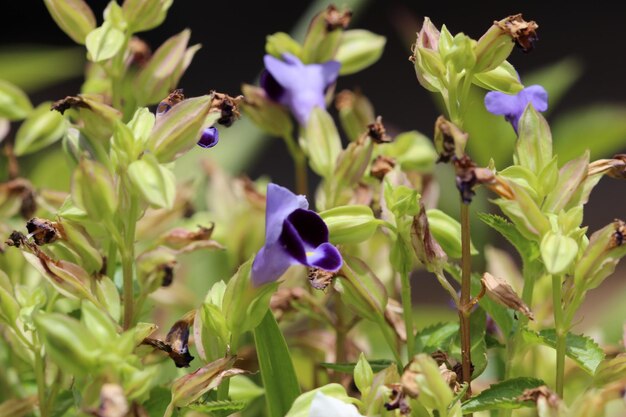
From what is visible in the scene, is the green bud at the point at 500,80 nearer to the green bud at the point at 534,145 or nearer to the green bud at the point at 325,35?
the green bud at the point at 534,145

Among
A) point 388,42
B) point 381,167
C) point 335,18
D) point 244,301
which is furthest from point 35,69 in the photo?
point 388,42

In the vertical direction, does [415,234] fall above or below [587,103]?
above

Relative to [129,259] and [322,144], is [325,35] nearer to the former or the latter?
[322,144]

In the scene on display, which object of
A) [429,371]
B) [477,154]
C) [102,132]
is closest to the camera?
[429,371]

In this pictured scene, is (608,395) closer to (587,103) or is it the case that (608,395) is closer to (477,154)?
(477,154)

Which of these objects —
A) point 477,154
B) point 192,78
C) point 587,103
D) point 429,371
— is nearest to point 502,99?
point 429,371

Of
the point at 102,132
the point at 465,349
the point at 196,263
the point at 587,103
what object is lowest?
the point at 587,103

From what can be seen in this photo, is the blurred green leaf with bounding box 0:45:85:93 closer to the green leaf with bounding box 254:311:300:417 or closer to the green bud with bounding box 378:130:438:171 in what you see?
the green bud with bounding box 378:130:438:171
